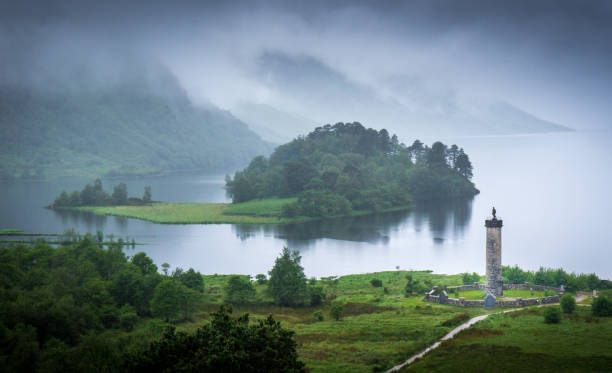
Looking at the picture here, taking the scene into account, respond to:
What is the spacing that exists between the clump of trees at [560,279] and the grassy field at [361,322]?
6287mm

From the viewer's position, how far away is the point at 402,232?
99375mm

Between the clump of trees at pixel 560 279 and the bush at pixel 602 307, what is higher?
the clump of trees at pixel 560 279

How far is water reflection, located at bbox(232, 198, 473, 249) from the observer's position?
95.0 metres

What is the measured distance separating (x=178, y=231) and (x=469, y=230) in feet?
170

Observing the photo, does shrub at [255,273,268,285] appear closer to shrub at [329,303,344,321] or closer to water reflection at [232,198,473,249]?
shrub at [329,303,344,321]

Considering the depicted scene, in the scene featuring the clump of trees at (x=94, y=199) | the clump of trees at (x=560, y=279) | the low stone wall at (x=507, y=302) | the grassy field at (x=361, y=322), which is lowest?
the grassy field at (x=361, y=322)

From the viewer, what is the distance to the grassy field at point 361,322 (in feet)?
116

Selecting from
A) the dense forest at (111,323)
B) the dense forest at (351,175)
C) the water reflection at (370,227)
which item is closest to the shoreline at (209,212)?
the dense forest at (351,175)

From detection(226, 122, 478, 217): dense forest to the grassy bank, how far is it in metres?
4.05

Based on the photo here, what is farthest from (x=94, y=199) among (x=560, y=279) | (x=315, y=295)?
(x=560, y=279)

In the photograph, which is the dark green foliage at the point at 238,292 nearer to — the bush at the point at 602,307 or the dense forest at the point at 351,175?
the bush at the point at 602,307

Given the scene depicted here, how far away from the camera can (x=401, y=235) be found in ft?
316

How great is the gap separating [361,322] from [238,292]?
1526 centimetres

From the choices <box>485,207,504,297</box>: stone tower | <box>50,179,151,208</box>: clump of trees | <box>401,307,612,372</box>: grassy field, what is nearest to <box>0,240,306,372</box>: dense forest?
<box>401,307,612,372</box>: grassy field
